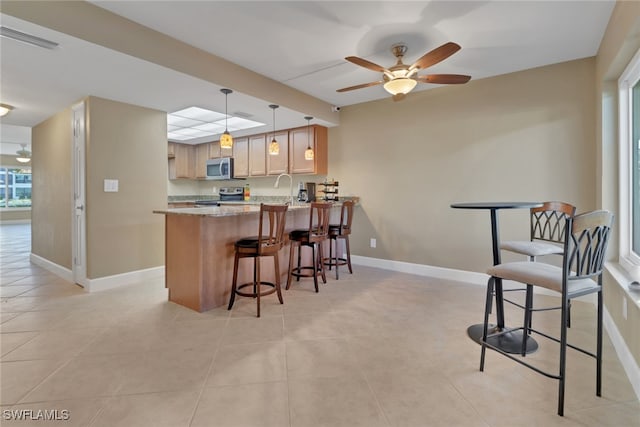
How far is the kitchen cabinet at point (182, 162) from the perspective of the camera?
637 centimetres

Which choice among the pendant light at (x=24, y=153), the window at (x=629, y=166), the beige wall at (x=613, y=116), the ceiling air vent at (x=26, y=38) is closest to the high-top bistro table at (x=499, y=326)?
the beige wall at (x=613, y=116)

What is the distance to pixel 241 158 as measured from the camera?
19.0 ft

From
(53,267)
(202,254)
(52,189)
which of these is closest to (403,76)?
(202,254)

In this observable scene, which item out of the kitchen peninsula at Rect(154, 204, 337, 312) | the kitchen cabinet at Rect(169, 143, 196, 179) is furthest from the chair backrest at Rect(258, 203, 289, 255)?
the kitchen cabinet at Rect(169, 143, 196, 179)

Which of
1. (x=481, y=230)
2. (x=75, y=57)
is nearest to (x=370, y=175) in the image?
(x=481, y=230)

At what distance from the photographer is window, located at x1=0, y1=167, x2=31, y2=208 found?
31.0 ft

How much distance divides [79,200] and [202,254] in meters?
1.97

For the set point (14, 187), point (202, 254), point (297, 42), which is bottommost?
point (202, 254)

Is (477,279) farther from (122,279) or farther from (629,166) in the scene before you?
(122,279)

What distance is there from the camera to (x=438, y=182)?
387cm

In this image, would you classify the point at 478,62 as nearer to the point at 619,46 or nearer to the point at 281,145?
the point at 619,46

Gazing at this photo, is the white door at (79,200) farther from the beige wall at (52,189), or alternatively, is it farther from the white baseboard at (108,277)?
the beige wall at (52,189)

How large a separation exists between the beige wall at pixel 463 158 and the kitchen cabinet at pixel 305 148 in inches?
6.0

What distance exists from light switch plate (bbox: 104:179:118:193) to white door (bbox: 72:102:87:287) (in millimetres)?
216
